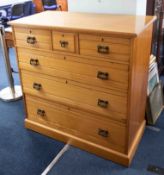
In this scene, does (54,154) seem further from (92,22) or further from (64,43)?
(92,22)

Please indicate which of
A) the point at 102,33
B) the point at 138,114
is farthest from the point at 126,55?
the point at 138,114

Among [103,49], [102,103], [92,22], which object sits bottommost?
[102,103]

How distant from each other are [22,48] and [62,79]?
16.7 inches

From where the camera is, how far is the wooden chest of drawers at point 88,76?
1.58m

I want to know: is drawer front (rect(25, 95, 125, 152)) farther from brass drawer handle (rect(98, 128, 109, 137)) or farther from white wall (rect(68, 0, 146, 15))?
white wall (rect(68, 0, 146, 15))

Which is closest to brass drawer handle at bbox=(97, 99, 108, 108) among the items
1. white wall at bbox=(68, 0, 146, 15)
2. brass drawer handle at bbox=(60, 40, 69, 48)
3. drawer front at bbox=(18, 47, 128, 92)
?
drawer front at bbox=(18, 47, 128, 92)

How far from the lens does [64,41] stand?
1.71 m

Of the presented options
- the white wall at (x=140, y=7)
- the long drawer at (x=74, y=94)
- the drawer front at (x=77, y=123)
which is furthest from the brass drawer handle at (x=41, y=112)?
the white wall at (x=140, y=7)

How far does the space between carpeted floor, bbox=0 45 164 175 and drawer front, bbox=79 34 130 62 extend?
0.83 m

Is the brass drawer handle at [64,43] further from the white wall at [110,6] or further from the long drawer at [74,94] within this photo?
the white wall at [110,6]

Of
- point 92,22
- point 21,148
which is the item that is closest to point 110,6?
point 92,22

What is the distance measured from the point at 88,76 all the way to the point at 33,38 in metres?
0.52

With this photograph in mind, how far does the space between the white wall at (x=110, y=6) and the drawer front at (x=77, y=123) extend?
87 centimetres

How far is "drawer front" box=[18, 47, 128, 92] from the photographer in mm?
1604
